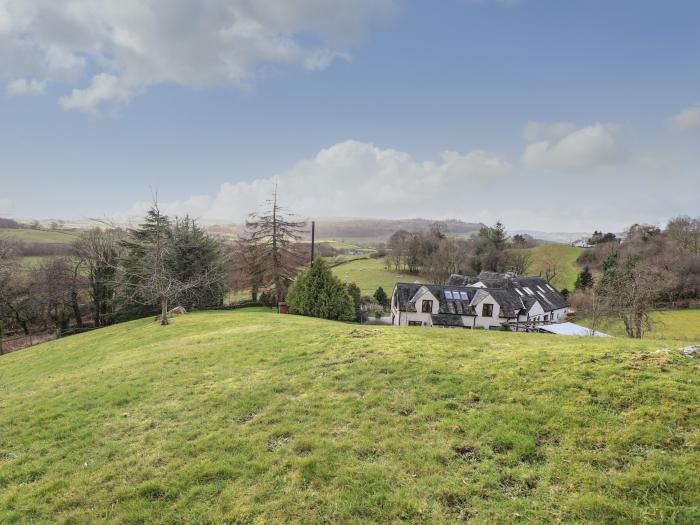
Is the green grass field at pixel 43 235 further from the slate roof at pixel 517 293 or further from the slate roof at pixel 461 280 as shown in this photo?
the slate roof at pixel 517 293

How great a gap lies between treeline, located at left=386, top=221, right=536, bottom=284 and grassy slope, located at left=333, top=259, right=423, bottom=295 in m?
3.93

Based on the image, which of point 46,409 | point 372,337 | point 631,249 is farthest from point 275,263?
point 631,249

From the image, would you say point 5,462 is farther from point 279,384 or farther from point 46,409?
point 279,384

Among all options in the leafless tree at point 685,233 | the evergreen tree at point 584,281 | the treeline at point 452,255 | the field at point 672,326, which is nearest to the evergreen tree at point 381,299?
the treeline at point 452,255

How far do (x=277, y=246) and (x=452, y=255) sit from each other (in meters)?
42.6

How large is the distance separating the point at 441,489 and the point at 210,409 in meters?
5.92

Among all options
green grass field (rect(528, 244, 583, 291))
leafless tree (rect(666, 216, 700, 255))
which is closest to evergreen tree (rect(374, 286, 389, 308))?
green grass field (rect(528, 244, 583, 291))

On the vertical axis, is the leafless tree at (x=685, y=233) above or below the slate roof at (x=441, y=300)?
above

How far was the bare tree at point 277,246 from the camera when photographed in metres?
38.0

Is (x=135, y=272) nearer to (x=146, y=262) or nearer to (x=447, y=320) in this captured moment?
(x=146, y=262)

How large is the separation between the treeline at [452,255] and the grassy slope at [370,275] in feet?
12.9

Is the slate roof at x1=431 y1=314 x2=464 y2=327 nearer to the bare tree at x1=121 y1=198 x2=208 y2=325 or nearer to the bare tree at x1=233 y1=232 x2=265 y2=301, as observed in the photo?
the bare tree at x1=233 y1=232 x2=265 y2=301

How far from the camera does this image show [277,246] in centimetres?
3866

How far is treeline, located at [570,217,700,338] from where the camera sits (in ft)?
91.3
